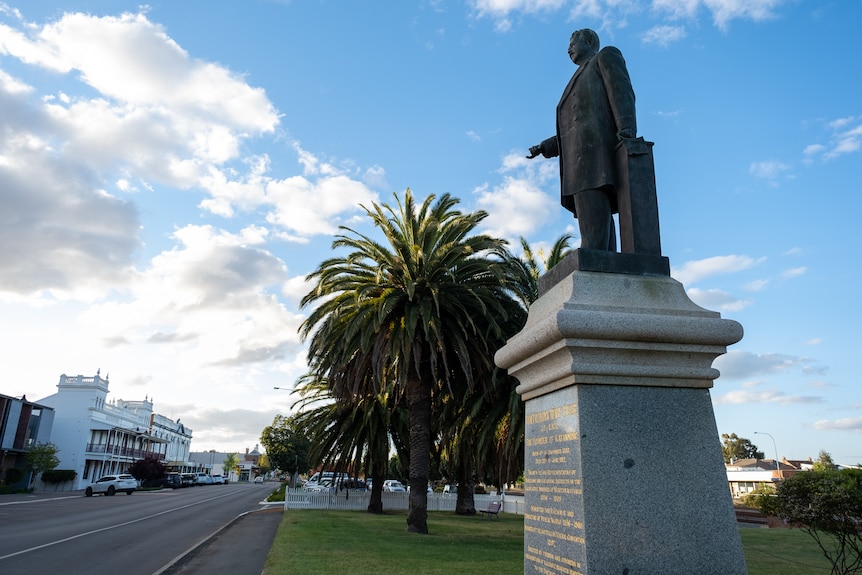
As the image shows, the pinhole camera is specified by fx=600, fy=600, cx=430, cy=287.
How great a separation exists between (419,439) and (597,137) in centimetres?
1699

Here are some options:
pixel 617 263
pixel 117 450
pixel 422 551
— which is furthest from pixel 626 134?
pixel 117 450

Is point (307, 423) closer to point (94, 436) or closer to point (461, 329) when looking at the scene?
point (461, 329)

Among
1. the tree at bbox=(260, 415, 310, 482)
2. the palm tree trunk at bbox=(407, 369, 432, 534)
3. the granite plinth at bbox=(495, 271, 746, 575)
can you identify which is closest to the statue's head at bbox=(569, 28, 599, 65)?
the granite plinth at bbox=(495, 271, 746, 575)

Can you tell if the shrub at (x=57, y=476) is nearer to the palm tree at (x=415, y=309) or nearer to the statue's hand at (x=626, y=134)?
the palm tree at (x=415, y=309)

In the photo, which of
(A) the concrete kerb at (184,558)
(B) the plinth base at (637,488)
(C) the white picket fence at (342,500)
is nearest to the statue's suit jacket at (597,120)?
(B) the plinth base at (637,488)

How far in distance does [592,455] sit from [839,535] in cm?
764

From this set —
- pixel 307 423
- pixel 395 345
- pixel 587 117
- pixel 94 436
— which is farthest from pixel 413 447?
pixel 94 436

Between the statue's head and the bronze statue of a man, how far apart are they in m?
0.22

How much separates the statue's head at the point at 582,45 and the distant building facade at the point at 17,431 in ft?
187

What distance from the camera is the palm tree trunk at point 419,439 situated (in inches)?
779

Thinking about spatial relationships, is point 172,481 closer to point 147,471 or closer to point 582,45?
point 147,471

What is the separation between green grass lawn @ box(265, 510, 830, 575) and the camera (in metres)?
11.7

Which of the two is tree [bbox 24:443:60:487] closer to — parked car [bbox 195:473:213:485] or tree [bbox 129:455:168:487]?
tree [bbox 129:455:168:487]

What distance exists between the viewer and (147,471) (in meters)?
68.8
